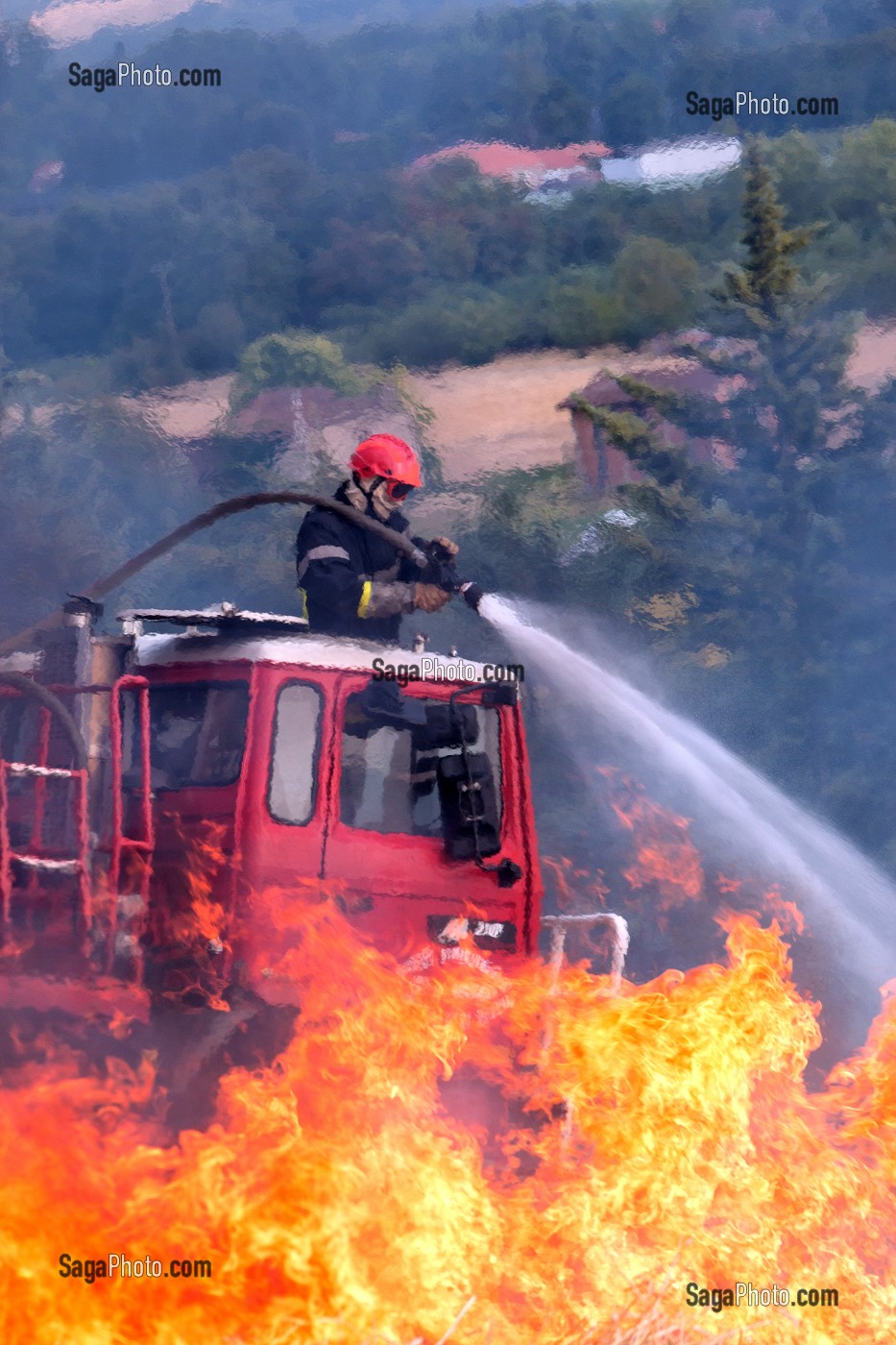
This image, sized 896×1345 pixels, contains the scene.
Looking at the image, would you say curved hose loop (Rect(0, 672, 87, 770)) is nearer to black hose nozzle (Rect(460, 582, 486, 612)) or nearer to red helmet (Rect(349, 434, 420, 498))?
red helmet (Rect(349, 434, 420, 498))

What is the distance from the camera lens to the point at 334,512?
25.5ft

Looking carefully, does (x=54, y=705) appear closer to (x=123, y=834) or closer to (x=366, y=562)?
(x=123, y=834)

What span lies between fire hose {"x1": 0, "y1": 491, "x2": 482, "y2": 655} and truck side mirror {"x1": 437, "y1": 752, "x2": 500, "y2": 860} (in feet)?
4.01

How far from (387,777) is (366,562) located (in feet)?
4.62

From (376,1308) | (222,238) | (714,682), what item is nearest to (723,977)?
(376,1308)

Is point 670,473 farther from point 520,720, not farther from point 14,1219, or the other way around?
point 14,1219

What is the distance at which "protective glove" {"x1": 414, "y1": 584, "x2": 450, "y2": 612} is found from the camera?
25.4 ft

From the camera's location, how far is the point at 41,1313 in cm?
599

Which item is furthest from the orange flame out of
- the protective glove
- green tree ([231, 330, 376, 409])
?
green tree ([231, 330, 376, 409])

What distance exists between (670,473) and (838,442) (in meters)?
2.11

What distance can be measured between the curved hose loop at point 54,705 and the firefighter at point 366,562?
138 cm

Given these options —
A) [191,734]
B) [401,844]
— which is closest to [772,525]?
[401,844]

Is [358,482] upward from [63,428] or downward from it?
upward

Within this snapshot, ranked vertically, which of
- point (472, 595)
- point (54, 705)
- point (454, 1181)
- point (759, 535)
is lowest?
point (759, 535)
